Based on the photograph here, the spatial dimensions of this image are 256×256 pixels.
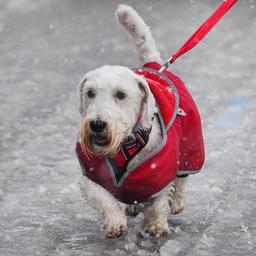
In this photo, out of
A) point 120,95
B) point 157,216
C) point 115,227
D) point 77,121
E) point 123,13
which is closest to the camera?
point 120,95

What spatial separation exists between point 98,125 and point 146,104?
535mm

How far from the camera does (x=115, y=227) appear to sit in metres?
4.57

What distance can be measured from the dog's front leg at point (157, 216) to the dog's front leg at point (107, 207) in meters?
0.25

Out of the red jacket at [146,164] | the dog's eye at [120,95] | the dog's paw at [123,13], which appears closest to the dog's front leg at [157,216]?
the red jacket at [146,164]

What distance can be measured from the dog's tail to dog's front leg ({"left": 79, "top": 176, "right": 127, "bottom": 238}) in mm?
1367

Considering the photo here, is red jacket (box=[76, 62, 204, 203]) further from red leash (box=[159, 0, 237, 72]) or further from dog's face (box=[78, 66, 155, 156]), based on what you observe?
red leash (box=[159, 0, 237, 72])

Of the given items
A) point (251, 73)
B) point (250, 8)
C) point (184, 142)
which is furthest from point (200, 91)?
point (250, 8)

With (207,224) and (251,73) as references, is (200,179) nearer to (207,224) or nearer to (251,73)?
(207,224)

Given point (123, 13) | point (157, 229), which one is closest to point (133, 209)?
point (157, 229)

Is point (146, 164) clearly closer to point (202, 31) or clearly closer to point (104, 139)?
point (104, 139)

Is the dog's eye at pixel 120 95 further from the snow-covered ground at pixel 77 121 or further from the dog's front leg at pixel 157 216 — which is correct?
the snow-covered ground at pixel 77 121

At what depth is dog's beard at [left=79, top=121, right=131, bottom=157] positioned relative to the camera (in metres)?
4.18

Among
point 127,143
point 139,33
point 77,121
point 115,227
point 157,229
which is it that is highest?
point 127,143

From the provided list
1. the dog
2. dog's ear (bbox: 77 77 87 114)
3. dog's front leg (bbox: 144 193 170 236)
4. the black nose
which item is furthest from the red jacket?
the black nose
